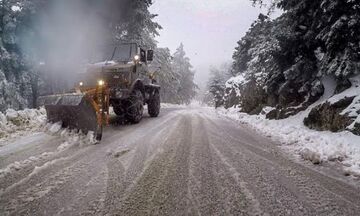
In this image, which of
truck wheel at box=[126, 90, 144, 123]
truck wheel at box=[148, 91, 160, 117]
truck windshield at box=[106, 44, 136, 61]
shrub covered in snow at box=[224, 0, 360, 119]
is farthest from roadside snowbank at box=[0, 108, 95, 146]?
shrub covered in snow at box=[224, 0, 360, 119]

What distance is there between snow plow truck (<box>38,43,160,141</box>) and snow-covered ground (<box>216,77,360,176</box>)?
423cm

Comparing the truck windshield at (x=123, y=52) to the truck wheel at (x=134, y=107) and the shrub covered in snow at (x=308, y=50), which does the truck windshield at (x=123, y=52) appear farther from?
the shrub covered in snow at (x=308, y=50)

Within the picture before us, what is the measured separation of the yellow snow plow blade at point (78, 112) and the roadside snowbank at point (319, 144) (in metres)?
4.29

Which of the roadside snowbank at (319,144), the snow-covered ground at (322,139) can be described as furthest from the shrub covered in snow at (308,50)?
the roadside snowbank at (319,144)

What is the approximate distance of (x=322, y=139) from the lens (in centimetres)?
637

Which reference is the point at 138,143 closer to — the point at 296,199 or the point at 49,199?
the point at 49,199

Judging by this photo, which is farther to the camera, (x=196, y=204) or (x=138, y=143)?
(x=138, y=143)

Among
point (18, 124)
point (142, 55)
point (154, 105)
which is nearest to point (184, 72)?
point (154, 105)

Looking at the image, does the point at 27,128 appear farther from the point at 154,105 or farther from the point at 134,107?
the point at 154,105

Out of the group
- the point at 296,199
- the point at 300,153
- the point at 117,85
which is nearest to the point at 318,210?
the point at 296,199

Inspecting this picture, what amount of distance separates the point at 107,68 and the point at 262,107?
7.33m

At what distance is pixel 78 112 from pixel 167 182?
4.00 meters

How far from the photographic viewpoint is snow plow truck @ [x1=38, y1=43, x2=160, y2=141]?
686 centimetres

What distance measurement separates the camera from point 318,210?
9.96 ft
